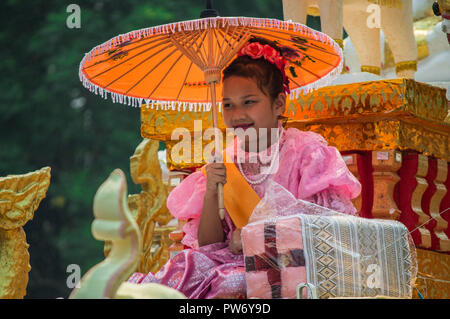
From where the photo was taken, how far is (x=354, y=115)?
156 inches

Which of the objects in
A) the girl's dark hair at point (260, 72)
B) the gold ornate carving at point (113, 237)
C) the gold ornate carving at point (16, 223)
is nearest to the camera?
the gold ornate carving at point (113, 237)

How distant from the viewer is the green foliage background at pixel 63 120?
10.7 metres

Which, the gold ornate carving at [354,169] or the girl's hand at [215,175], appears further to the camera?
the gold ornate carving at [354,169]

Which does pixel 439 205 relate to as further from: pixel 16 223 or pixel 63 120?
pixel 63 120

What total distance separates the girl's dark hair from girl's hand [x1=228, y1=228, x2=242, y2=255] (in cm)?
66

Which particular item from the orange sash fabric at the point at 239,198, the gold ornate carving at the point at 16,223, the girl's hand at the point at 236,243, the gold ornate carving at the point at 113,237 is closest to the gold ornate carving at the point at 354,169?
the orange sash fabric at the point at 239,198

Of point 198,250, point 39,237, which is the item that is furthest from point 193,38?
point 39,237

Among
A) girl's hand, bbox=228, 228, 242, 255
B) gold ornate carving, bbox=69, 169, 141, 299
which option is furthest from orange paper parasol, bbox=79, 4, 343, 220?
gold ornate carving, bbox=69, 169, 141, 299

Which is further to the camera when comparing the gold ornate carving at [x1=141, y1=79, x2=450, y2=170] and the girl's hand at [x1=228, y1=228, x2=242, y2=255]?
the gold ornate carving at [x1=141, y1=79, x2=450, y2=170]

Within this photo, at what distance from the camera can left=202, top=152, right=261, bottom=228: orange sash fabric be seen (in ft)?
10.5

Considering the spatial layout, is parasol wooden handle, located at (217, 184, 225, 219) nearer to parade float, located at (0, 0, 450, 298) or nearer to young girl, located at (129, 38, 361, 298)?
young girl, located at (129, 38, 361, 298)

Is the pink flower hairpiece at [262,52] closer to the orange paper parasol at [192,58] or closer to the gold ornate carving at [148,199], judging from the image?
the orange paper parasol at [192,58]

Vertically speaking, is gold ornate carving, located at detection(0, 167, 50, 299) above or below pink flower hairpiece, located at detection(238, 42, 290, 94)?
below

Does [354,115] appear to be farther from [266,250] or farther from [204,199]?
[266,250]
